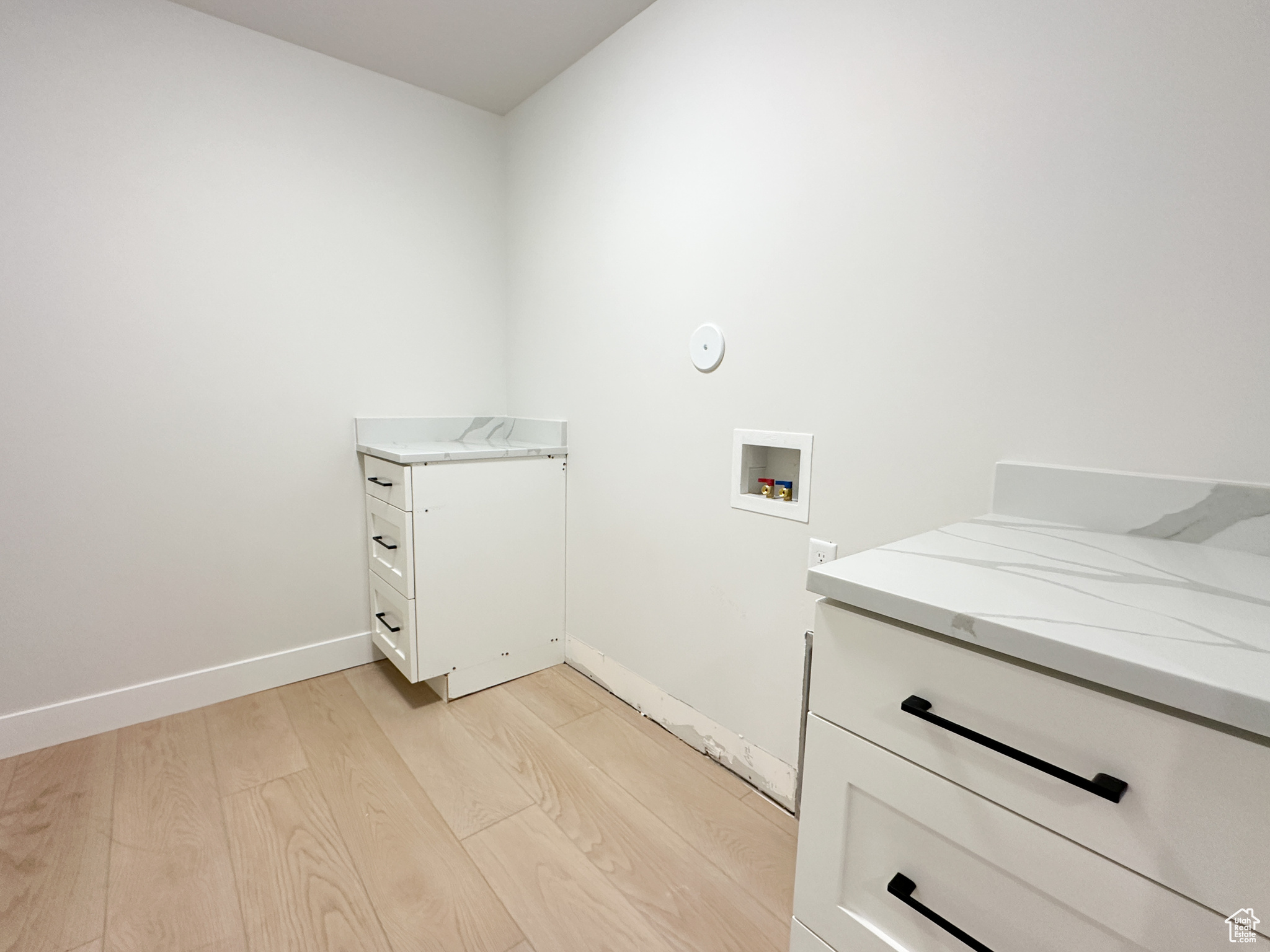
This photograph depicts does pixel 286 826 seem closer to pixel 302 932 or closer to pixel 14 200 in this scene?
pixel 302 932

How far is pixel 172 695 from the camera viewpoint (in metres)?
1.83

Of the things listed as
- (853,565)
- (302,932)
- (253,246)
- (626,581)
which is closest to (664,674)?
(626,581)

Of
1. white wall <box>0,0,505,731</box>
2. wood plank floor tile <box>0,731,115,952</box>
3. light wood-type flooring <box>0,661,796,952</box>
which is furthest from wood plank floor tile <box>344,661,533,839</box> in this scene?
wood plank floor tile <box>0,731,115,952</box>

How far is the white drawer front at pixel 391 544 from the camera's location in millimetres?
1777

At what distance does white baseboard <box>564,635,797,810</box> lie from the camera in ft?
4.75

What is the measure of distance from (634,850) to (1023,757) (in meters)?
1.02

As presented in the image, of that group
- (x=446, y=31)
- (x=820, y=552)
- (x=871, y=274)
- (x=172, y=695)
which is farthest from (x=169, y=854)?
(x=446, y=31)

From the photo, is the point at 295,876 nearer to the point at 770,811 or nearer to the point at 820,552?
the point at 770,811

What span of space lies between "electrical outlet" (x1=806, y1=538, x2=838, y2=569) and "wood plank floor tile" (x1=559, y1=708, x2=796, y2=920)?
640 millimetres

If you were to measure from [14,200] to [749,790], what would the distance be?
8.13 feet

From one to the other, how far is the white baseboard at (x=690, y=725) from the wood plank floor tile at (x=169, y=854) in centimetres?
109

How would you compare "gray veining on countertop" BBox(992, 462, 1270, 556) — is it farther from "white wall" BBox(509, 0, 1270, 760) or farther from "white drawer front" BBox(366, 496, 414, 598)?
"white drawer front" BBox(366, 496, 414, 598)

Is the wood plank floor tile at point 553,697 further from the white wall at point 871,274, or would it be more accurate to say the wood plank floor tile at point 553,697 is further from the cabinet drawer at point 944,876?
the cabinet drawer at point 944,876

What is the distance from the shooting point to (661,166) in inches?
65.0
